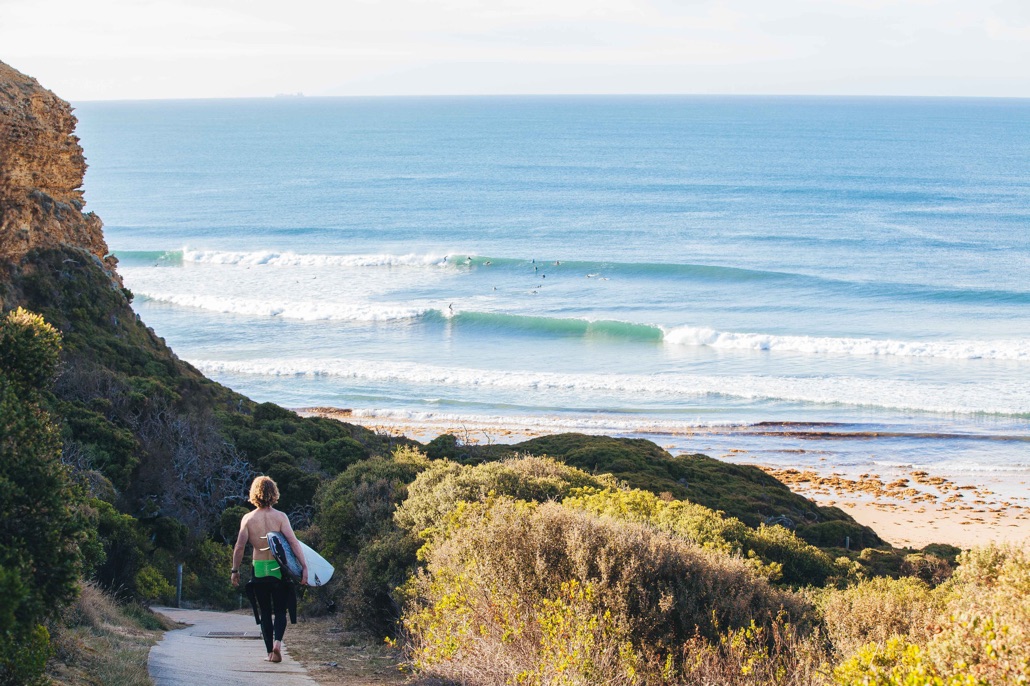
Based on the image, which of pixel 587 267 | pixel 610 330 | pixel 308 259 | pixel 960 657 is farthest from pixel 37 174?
pixel 308 259

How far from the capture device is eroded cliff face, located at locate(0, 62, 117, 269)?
1811 centimetres

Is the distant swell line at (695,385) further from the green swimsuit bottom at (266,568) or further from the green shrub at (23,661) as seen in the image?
the green shrub at (23,661)

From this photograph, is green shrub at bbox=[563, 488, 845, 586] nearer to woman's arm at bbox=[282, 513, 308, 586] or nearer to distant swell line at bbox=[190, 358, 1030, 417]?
woman's arm at bbox=[282, 513, 308, 586]

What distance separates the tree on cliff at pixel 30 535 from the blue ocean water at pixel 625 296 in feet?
73.4

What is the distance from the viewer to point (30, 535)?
240 inches

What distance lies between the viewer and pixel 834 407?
105 ft

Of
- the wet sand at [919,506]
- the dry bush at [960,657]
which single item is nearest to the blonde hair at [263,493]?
the dry bush at [960,657]

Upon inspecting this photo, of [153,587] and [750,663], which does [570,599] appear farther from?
[153,587]

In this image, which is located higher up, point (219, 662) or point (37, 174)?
point (37, 174)

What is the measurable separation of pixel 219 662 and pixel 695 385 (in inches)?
1123

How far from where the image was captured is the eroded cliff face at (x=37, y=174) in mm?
18109

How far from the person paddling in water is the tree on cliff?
1.24 metres

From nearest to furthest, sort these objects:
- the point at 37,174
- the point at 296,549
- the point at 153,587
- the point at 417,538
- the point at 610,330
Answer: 1. the point at 296,549
2. the point at 417,538
3. the point at 153,587
4. the point at 37,174
5. the point at 610,330

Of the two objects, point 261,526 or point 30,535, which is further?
point 261,526
